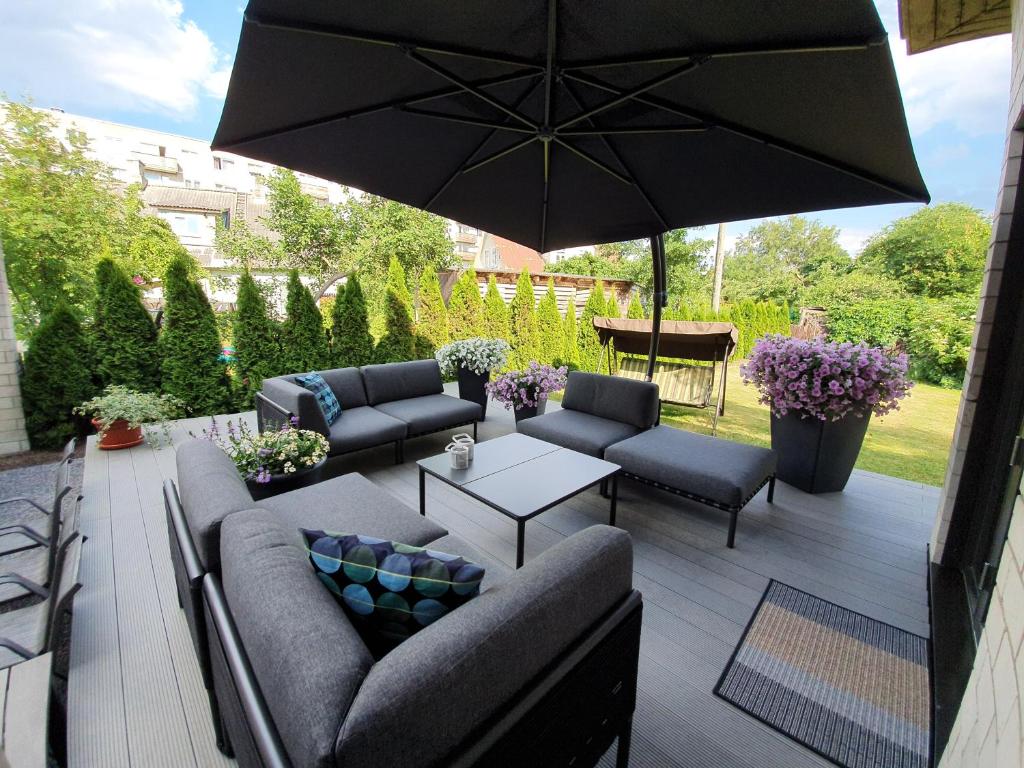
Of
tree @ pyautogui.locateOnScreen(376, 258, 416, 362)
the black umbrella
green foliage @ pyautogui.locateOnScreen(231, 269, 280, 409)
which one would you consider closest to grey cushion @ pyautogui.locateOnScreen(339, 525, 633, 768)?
the black umbrella

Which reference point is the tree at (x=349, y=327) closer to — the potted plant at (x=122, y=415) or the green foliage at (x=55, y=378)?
the potted plant at (x=122, y=415)

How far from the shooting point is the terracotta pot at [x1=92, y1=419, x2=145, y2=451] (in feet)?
13.5

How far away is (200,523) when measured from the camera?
139 cm

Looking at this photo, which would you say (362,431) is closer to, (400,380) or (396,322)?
(400,380)

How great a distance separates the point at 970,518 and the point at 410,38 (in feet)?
12.2

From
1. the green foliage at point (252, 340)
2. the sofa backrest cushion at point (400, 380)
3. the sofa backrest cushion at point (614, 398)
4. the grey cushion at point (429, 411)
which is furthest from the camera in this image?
the green foliage at point (252, 340)

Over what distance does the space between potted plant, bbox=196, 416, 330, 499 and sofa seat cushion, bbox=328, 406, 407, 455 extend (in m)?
0.60

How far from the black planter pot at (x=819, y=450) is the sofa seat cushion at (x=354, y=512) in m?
3.04

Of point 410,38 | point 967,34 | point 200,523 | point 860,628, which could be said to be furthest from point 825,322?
point 200,523

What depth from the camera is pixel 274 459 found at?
269 cm

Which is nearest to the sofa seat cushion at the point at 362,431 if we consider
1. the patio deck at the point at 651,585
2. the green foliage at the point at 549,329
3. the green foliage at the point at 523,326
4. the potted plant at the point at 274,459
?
the patio deck at the point at 651,585

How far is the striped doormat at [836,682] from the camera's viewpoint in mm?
1539

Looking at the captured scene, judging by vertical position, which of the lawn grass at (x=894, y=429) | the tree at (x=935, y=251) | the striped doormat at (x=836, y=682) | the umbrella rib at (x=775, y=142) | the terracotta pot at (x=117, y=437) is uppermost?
the tree at (x=935, y=251)

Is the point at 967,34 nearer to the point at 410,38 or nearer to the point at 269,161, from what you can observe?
the point at 410,38
